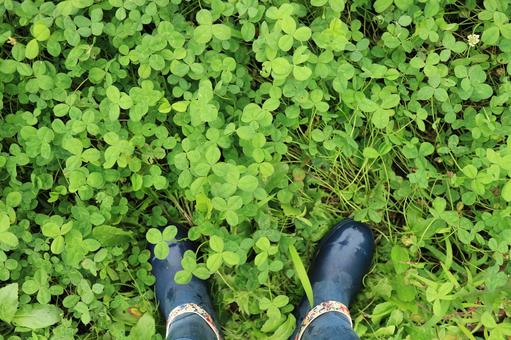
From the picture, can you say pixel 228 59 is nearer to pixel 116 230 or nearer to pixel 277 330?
pixel 116 230

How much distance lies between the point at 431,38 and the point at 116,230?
1.69 meters

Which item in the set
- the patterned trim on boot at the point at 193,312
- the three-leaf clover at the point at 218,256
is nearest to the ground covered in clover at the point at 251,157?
the three-leaf clover at the point at 218,256

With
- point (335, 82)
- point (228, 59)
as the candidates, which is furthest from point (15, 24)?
point (335, 82)

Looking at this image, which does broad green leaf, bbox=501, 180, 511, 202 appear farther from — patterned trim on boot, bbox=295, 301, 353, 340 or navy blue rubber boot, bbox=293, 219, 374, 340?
patterned trim on boot, bbox=295, 301, 353, 340

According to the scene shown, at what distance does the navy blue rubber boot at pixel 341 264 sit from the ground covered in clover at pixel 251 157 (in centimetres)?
7

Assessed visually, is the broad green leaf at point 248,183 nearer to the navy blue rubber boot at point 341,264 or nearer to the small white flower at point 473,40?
the navy blue rubber boot at point 341,264

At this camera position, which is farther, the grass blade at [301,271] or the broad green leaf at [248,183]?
the grass blade at [301,271]

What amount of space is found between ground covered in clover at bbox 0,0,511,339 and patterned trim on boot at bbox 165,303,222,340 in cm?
11

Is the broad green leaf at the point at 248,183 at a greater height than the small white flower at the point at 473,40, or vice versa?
the small white flower at the point at 473,40

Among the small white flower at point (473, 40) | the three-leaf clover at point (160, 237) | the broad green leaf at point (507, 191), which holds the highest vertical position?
the small white flower at point (473, 40)

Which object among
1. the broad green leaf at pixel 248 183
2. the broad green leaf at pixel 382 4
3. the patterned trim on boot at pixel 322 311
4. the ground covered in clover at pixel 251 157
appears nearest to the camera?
the broad green leaf at pixel 248 183

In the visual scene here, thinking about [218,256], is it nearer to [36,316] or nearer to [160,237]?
[160,237]

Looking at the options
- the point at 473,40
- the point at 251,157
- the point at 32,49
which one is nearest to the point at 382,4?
the point at 473,40

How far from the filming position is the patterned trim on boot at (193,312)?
2.55 m
